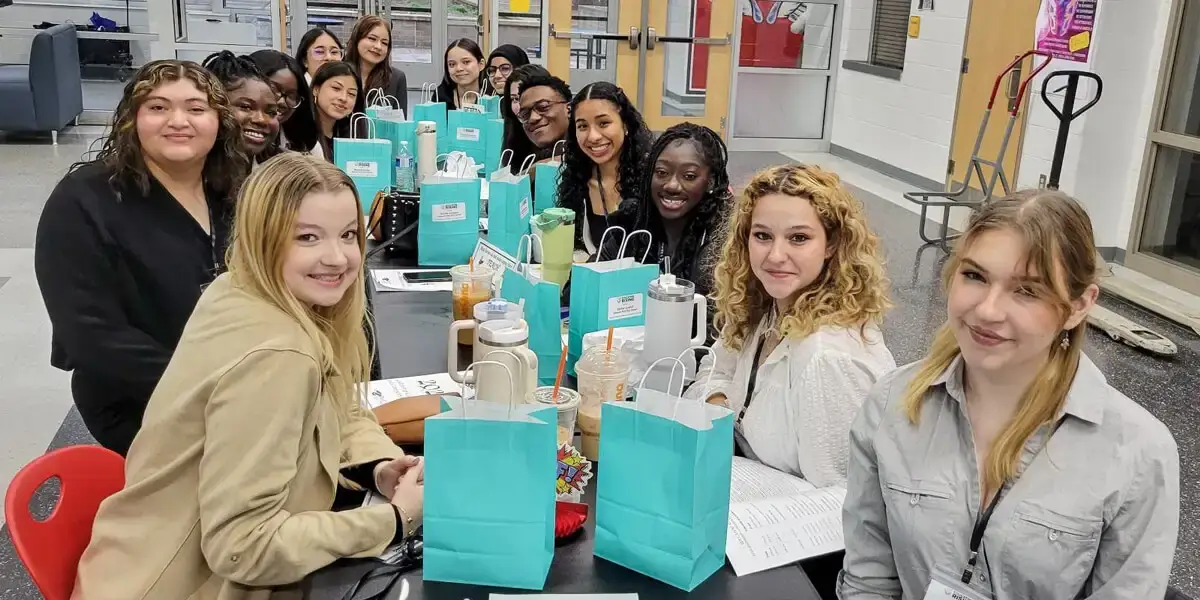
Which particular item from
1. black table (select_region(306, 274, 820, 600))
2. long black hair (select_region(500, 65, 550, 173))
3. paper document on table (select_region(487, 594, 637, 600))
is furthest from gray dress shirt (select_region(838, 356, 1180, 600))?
long black hair (select_region(500, 65, 550, 173))

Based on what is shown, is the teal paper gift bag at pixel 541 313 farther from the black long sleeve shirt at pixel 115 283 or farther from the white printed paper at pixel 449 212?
the white printed paper at pixel 449 212

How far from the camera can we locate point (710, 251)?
2.68 m

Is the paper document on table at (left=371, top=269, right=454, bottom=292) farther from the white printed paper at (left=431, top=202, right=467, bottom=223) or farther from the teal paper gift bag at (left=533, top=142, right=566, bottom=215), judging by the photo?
the teal paper gift bag at (left=533, top=142, right=566, bottom=215)

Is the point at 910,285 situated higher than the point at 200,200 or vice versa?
the point at 200,200

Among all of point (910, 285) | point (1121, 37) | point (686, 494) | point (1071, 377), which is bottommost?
point (910, 285)

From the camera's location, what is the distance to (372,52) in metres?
5.18

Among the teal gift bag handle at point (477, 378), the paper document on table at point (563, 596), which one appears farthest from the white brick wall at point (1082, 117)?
the paper document on table at point (563, 596)

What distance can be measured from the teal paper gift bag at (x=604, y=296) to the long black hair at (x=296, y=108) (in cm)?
209

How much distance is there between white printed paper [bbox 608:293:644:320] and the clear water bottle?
1.68 meters

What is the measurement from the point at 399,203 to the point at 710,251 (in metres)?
1.06

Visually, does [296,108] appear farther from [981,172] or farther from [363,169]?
[981,172]

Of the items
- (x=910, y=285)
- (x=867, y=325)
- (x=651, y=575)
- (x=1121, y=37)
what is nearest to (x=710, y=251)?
(x=867, y=325)

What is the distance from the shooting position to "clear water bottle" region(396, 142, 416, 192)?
140 inches

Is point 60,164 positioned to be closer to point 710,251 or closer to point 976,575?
point 710,251
